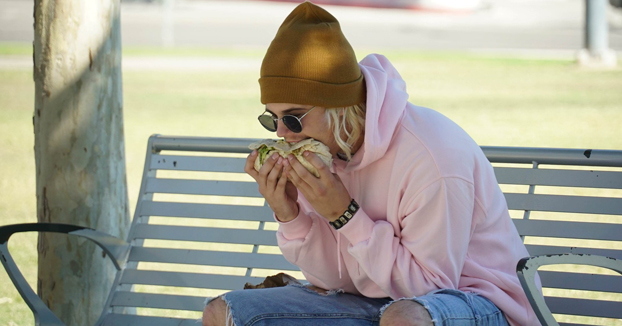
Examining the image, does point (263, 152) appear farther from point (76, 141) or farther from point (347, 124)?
point (76, 141)

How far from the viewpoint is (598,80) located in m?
15.9

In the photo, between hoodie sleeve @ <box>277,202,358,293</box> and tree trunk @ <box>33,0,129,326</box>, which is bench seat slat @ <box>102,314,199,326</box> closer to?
tree trunk @ <box>33,0,129,326</box>

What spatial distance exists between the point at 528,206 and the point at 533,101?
10959mm

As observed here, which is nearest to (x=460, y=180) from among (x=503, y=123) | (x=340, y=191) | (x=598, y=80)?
(x=340, y=191)

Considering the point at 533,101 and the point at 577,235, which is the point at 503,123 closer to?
the point at 533,101

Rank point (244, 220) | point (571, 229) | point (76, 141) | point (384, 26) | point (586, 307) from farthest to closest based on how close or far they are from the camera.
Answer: point (384, 26), point (76, 141), point (244, 220), point (571, 229), point (586, 307)

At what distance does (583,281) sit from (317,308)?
102cm

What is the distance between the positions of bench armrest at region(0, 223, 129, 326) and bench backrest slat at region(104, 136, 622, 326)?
0.16 m

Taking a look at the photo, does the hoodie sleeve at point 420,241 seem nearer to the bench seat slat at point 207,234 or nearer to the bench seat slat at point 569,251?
the bench seat slat at point 569,251

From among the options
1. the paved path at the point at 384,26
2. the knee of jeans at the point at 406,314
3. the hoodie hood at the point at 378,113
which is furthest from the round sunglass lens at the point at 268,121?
the paved path at the point at 384,26

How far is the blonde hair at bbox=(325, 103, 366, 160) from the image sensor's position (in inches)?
93.1

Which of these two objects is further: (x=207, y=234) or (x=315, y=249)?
(x=207, y=234)

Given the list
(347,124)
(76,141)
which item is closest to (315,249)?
(347,124)

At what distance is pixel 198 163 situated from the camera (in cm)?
333
